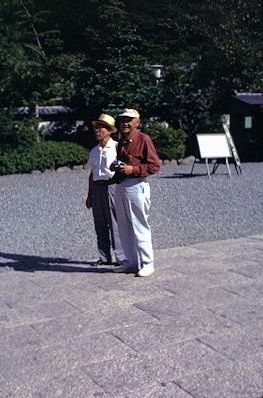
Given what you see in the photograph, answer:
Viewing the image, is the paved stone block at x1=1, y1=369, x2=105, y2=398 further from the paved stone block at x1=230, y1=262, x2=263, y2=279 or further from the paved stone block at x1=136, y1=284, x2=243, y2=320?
the paved stone block at x1=230, y1=262, x2=263, y2=279

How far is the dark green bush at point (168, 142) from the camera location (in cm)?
1817

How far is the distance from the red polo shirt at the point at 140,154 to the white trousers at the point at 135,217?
171mm

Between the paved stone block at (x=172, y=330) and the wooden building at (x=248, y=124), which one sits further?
the wooden building at (x=248, y=124)

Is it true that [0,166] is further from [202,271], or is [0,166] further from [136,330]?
[136,330]

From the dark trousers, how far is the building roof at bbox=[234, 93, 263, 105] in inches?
567

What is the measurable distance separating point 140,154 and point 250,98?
50.9ft

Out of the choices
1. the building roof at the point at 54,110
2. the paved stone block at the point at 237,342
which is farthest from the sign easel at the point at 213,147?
the paved stone block at the point at 237,342

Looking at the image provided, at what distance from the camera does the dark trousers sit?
5.82 meters

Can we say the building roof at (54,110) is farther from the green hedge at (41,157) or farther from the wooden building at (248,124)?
the wooden building at (248,124)

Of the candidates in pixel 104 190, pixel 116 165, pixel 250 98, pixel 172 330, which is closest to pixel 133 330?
pixel 172 330

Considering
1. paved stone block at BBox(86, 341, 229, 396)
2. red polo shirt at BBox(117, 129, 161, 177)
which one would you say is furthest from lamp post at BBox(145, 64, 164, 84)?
paved stone block at BBox(86, 341, 229, 396)

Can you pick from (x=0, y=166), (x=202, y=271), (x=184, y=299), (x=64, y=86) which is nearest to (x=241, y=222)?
(x=202, y=271)

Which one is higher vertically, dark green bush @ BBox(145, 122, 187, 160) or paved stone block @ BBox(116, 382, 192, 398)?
paved stone block @ BBox(116, 382, 192, 398)

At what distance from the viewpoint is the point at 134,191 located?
18.0 ft
